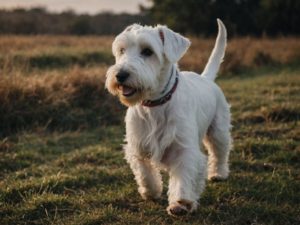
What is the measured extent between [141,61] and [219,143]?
75.7 inches

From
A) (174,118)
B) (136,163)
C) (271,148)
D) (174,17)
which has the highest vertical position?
(174,118)

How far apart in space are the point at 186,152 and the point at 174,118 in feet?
1.10

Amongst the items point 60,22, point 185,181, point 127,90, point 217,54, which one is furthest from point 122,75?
point 60,22

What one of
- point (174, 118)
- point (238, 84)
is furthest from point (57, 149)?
point (238, 84)

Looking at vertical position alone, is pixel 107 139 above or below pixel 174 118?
below

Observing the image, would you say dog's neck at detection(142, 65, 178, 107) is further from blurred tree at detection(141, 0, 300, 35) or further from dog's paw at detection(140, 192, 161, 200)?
blurred tree at detection(141, 0, 300, 35)

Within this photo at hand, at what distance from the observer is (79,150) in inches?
297

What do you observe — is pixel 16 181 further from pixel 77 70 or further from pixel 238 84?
pixel 238 84

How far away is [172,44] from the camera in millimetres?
4973

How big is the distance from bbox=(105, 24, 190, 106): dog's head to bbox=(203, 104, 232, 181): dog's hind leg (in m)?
1.37

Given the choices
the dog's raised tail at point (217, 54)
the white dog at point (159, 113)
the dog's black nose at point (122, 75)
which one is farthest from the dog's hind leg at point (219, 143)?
the dog's black nose at point (122, 75)

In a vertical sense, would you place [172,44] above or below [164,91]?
above

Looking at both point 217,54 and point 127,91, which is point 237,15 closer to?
point 217,54

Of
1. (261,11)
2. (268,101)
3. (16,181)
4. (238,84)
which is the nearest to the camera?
(16,181)
